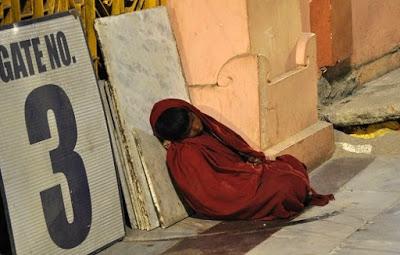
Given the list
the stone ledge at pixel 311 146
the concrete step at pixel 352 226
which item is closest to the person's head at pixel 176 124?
the stone ledge at pixel 311 146

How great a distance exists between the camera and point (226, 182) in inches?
225

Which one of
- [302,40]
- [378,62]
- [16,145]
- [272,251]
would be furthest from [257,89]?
[378,62]

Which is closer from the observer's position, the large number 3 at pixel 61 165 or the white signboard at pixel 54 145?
the white signboard at pixel 54 145

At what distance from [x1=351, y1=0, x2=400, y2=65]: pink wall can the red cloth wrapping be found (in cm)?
278

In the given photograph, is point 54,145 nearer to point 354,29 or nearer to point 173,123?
point 173,123

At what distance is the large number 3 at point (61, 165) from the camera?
16.4ft

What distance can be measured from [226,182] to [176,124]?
0.49 meters

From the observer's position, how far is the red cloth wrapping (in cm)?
570

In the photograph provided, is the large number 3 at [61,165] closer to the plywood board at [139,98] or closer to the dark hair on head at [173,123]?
the plywood board at [139,98]

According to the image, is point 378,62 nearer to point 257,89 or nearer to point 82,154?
point 257,89

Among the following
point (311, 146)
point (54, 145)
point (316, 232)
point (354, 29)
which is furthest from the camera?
point (354, 29)

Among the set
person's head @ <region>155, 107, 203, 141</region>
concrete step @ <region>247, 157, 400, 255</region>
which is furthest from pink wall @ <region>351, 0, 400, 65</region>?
person's head @ <region>155, 107, 203, 141</region>

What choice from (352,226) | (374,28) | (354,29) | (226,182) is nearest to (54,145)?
(226,182)

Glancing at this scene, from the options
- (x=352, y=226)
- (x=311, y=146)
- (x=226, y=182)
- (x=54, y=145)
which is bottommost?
(x=352, y=226)
